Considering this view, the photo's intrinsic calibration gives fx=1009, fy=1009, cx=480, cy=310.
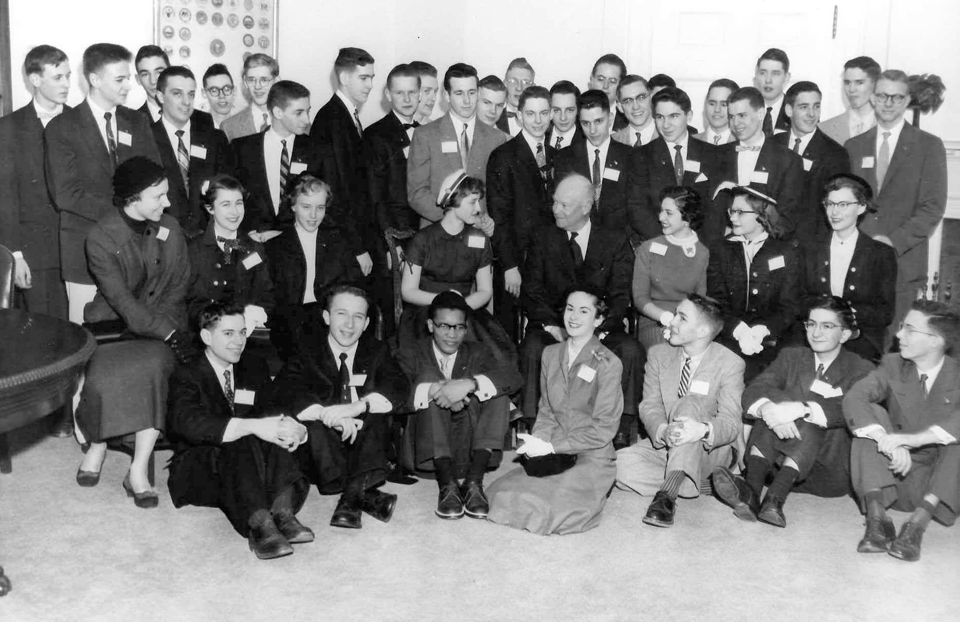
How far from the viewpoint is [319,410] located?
12.3ft

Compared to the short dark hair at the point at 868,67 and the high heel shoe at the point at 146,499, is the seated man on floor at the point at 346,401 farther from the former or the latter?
the short dark hair at the point at 868,67

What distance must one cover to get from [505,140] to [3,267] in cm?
254

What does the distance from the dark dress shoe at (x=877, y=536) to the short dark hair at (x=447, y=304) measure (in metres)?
1.73

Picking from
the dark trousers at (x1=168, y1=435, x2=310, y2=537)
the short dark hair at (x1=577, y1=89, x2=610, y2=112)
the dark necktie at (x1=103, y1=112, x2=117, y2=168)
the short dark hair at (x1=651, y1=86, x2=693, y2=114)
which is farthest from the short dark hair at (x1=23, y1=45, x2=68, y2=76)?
the short dark hair at (x1=651, y1=86, x2=693, y2=114)

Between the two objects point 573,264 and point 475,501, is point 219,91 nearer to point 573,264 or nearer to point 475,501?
point 573,264

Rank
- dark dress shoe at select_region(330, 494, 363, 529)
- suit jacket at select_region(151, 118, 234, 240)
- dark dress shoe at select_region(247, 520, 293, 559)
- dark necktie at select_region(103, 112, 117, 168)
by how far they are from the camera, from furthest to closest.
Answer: suit jacket at select_region(151, 118, 234, 240) → dark necktie at select_region(103, 112, 117, 168) → dark dress shoe at select_region(330, 494, 363, 529) → dark dress shoe at select_region(247, 520, 293, 559)

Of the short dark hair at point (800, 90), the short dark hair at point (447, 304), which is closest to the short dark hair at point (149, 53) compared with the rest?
the short dark hair at point (447, 304)

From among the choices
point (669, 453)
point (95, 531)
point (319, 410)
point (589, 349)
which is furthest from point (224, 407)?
point (669, 453)

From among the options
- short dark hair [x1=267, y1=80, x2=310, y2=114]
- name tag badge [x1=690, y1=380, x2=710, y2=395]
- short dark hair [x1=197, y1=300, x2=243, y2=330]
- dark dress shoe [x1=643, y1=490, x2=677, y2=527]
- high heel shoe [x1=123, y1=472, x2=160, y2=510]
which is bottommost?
high heel shoe [x1=123, y1=472, x2=160, y2=510]

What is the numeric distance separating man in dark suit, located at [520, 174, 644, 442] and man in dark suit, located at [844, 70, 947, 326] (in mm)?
1298

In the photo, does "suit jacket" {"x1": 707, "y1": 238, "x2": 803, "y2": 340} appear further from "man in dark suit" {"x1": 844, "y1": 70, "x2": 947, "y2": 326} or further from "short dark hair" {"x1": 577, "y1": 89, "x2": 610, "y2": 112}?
"short dark hair" {"x1": 577, "y1": 89, "x2": 610, "y2": 112}

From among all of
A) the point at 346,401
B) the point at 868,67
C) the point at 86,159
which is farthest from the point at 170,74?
the point at 868,67

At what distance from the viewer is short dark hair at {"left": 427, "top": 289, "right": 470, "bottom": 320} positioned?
412 centimetres

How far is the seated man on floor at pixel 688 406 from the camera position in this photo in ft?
12.8
